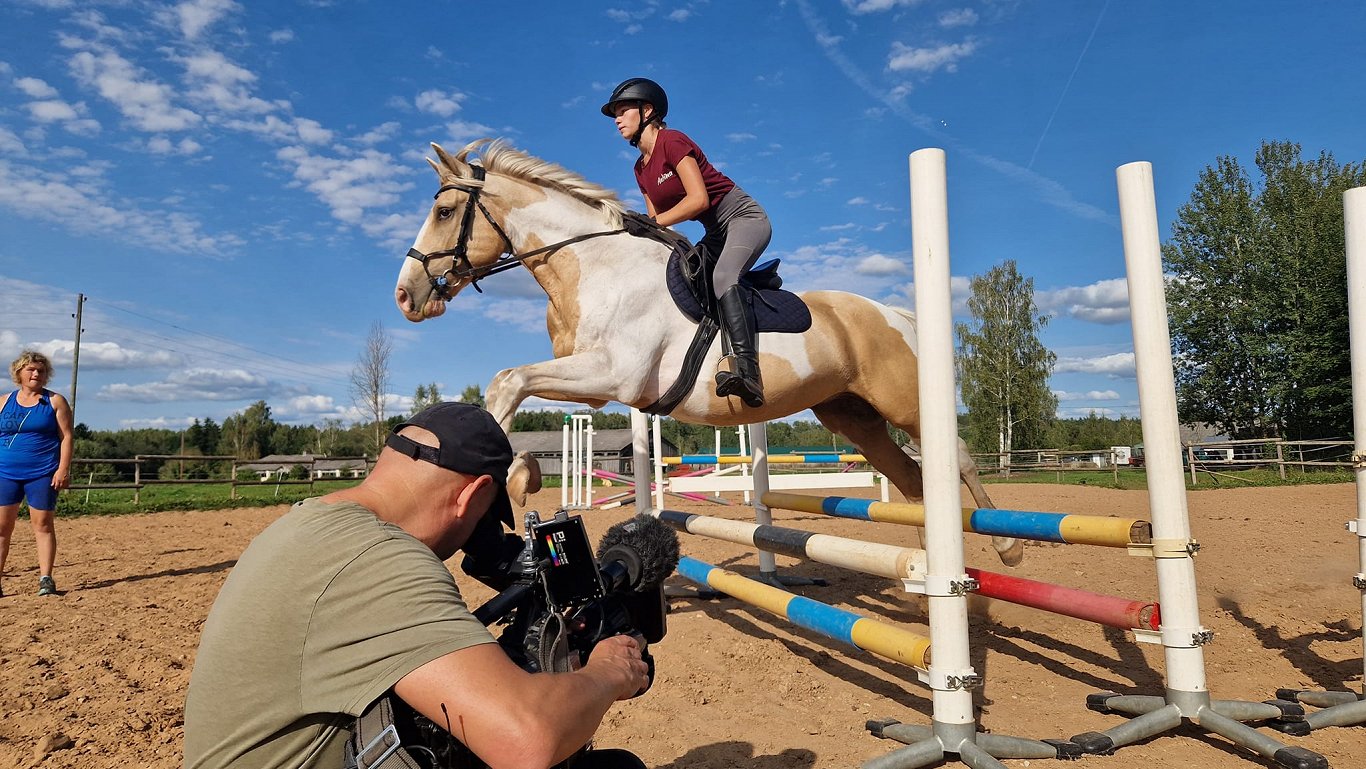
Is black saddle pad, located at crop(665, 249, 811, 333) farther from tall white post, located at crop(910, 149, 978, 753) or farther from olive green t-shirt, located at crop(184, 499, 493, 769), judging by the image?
olive green t-shirt, located at crop(184, 499, 493, 769)

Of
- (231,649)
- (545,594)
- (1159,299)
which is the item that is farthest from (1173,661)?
(231,649)

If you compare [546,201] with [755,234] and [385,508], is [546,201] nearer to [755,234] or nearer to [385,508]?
[755,234]

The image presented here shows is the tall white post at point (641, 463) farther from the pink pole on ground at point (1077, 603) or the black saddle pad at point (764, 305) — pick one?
the pink pole on ground at point (1077, 603)

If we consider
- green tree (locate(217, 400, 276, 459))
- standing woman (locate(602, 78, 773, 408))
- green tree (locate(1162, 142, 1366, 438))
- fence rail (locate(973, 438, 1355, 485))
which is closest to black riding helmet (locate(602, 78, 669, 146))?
standing woman (locate(602, 78, 773, 408))

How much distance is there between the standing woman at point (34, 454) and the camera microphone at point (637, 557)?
6.07m

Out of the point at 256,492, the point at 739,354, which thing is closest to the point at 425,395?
the point at 256,492

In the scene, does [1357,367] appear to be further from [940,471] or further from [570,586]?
[570,586]

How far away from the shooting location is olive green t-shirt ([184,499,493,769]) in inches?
47.1

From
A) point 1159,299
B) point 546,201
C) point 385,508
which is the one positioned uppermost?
point 546,201

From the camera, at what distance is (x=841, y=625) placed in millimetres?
2904

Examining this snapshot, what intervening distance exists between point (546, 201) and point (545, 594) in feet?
10.6

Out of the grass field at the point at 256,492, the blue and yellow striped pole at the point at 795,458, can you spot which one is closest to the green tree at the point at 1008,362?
the grass field at the point at 256,492

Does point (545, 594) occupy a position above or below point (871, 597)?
above

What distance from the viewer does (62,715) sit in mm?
3217
